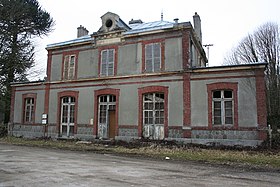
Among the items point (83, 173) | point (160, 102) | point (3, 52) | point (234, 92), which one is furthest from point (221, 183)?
point (3, 52)

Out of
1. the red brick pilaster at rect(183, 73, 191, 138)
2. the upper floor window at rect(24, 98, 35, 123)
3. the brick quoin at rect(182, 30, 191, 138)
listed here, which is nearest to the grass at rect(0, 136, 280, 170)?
the red brick pilaster at rect(183, 73, 191, 138)

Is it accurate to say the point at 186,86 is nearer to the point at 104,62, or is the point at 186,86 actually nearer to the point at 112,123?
the point at 112,123

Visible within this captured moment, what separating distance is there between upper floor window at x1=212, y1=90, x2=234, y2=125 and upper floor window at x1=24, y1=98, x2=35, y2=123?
14.4 metres

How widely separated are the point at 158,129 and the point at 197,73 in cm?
409

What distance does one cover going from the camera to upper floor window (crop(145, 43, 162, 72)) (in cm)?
1617

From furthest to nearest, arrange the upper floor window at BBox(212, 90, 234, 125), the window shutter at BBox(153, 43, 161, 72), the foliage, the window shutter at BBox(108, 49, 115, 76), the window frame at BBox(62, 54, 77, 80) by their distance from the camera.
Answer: the foliage, the window frame at BBox(62, 54, 77, 80), the window shutter at BBox(108, 49, 115, 76), the window shutter at BBox(153, 43, 161, 72), the upper floor window at BBox(212, 90, 234, 125)

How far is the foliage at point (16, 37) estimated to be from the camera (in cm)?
2333

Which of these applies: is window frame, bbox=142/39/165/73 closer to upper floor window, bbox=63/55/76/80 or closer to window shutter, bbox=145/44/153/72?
window shutter, bbox=145/44/153/72

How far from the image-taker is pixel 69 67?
19453mm

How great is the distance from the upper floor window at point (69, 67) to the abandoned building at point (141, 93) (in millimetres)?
79

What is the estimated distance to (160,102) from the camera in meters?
15.8

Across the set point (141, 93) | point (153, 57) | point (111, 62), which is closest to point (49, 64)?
point (111, 62)

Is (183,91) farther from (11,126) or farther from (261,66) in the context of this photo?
(11,126)

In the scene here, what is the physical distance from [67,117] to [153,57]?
7871mm
